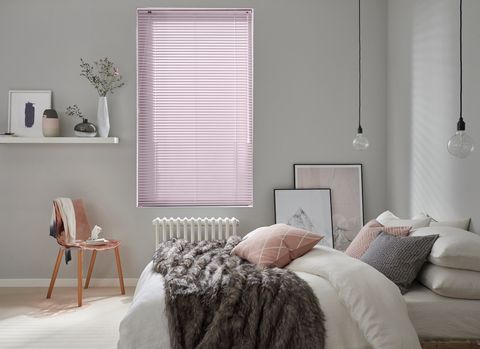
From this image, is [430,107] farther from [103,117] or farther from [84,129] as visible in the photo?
[84,129]

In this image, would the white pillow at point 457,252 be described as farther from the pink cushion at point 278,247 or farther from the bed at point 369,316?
the pink cushion at point 278,247

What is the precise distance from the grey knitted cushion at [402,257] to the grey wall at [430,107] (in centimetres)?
54

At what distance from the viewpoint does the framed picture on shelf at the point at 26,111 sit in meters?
4.99

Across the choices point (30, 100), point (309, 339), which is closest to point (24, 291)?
point (30, 100)

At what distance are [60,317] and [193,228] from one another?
139 centimetres

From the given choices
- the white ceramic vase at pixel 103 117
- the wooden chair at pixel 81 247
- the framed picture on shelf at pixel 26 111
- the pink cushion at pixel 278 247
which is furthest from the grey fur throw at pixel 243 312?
the framed picture on shelf at pixel 26 111

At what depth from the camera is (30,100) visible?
4.99 metres

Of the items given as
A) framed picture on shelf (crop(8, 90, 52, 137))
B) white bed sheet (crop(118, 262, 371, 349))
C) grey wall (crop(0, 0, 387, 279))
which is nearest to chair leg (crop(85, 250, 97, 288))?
grey wall (crop(0, 0, 387, 279))

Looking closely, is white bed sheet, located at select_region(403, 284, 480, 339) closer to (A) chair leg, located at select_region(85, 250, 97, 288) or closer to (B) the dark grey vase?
(A) chair leg, located at select_region(85, 250, 97, 288)

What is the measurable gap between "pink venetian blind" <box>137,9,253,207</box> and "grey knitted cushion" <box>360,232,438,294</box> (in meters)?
2.23

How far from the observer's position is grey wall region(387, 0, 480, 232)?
3326 millimetres

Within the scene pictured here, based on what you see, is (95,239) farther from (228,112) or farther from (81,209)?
(228,112)

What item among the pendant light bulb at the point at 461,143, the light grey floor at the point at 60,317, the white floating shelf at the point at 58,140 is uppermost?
the white floating shelf at the point at 58,140

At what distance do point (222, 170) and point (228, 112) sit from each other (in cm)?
56
